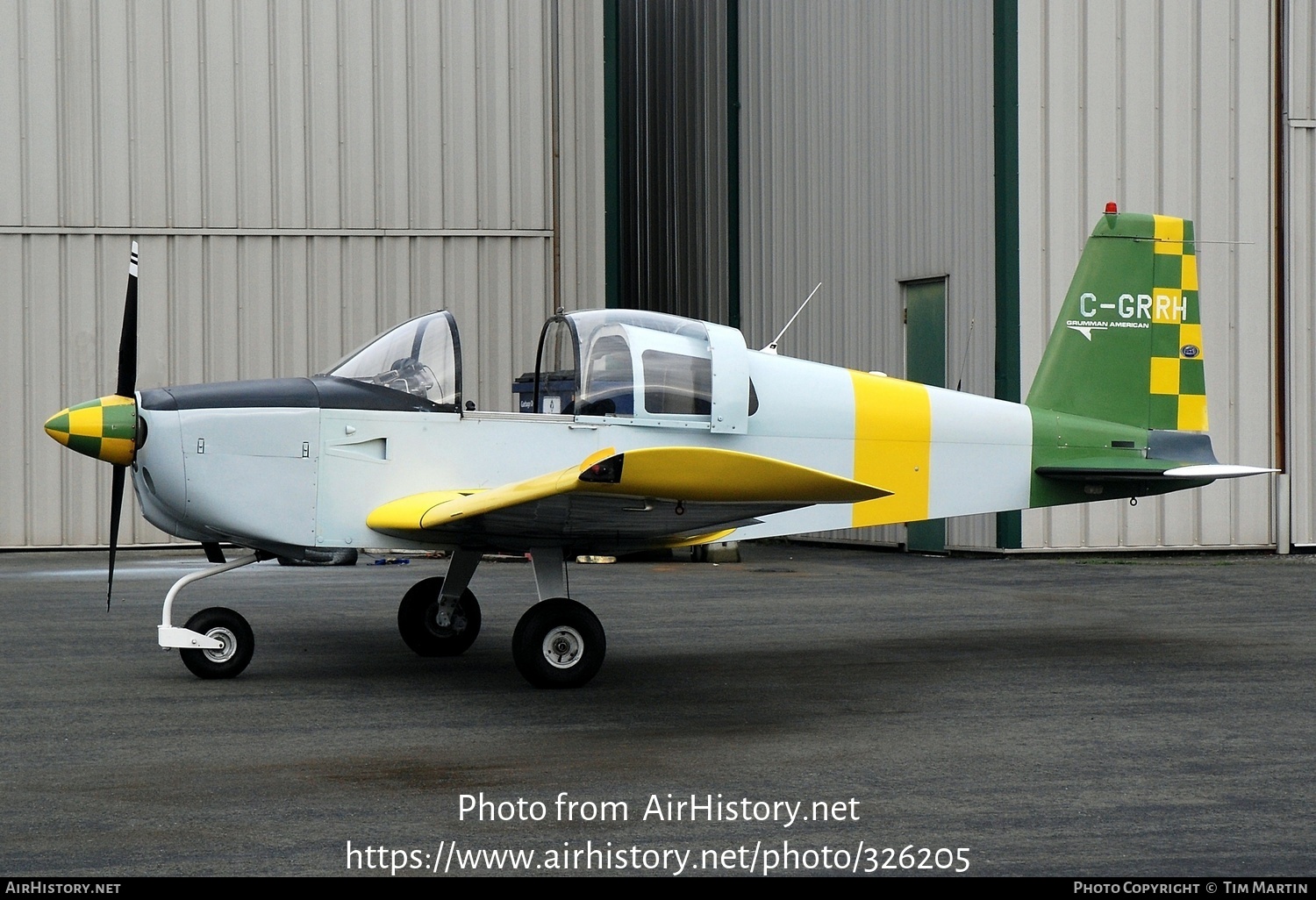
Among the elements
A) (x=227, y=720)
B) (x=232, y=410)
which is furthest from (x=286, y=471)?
(x=227, y=720)

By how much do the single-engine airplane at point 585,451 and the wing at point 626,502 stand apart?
0.06 ft

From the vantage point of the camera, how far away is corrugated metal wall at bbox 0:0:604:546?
17.3 meters

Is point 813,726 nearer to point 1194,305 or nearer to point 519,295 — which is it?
point 1194,305

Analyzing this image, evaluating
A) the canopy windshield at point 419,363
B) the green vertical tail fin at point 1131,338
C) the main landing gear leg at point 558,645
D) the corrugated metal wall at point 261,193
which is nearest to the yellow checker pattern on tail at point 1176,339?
the green vertical tail fin at point 1131,338

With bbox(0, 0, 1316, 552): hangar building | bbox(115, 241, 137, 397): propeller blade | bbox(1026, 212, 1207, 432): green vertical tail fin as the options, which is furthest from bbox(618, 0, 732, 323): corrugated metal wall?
bbox(115, 241, 137, 397): propeller blade

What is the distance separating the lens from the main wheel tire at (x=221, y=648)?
Result: 743 cm

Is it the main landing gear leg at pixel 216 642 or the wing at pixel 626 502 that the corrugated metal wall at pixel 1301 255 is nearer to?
the wing at pixel 626 502

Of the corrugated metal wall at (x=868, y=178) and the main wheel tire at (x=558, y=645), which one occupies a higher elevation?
the corrugated metal wall at (x=868, y=178)

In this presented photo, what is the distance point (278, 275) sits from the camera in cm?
1773

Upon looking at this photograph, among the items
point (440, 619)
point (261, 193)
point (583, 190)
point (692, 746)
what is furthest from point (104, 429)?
point (583, 190)

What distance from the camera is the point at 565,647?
711cm

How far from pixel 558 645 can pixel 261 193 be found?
12.4m

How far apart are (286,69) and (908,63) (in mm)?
8064

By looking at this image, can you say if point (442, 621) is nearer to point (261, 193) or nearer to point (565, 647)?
point (565, 647)
